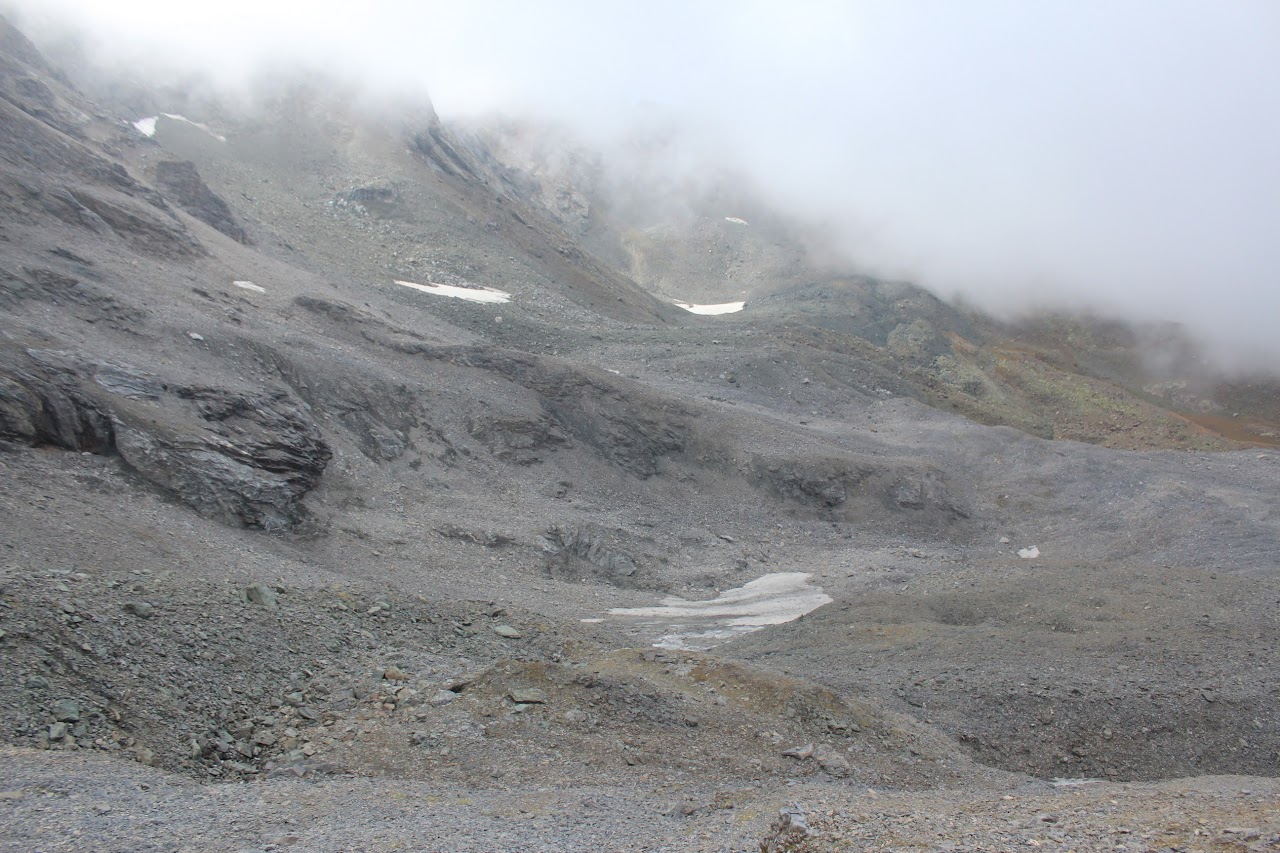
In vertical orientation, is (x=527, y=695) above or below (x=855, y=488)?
below

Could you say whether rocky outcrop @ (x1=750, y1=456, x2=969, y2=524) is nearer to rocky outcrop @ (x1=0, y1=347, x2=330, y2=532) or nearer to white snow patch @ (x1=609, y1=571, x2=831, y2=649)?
white snow patch @ (x1=609, y1=571, x2=831, y2=649)

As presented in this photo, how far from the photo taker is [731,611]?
24.0m

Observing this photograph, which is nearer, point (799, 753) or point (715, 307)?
point (799, 753)

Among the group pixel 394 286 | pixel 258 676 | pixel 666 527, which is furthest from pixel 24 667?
pixel 394 286

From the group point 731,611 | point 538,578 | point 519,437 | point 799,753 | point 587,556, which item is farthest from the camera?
point 519,437

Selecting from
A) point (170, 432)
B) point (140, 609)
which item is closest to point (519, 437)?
point (170, 432)

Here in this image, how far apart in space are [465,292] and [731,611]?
1530 inches

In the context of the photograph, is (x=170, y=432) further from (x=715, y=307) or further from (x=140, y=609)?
(x=715, y=307)

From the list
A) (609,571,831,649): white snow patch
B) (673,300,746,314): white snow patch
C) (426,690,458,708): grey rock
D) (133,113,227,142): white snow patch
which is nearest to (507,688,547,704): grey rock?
(426,690,458,708): grey rock

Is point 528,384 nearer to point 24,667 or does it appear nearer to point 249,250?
point 249,250

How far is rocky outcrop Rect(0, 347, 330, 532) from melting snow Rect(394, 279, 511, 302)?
31.3 metres

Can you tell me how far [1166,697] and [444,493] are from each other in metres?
21.0

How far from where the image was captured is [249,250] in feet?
156

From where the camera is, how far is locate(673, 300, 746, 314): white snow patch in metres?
89.1
